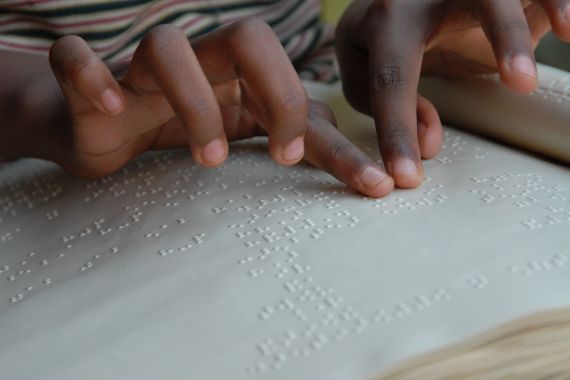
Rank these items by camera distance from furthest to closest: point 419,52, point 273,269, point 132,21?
point 132,21
point 419,52
point 273,269

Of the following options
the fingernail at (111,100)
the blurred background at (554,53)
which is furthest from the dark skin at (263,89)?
the blurred background at (554,53)

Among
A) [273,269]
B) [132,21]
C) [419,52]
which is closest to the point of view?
[273,269]

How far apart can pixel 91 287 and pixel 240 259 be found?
63 millimetres

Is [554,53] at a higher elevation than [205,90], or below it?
below

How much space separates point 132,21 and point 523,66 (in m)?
0.30

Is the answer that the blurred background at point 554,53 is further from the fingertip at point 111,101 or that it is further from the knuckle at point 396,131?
the fingertip at point 111,101

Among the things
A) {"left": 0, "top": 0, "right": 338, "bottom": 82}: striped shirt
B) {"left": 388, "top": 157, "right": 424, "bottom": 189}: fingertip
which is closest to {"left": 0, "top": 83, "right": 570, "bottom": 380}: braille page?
{"left": 388, "top": 157, "right": 424, "bottom": 189}: fingertip

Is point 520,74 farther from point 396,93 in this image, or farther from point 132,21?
point 132,21

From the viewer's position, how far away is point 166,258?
34cm

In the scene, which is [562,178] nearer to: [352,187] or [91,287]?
[352,187]

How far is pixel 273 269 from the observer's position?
1.04ft

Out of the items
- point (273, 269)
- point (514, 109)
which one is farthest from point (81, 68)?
point (514, 109)

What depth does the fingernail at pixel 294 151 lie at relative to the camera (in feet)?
1.20

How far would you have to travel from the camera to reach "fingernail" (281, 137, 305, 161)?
36 centimetres
